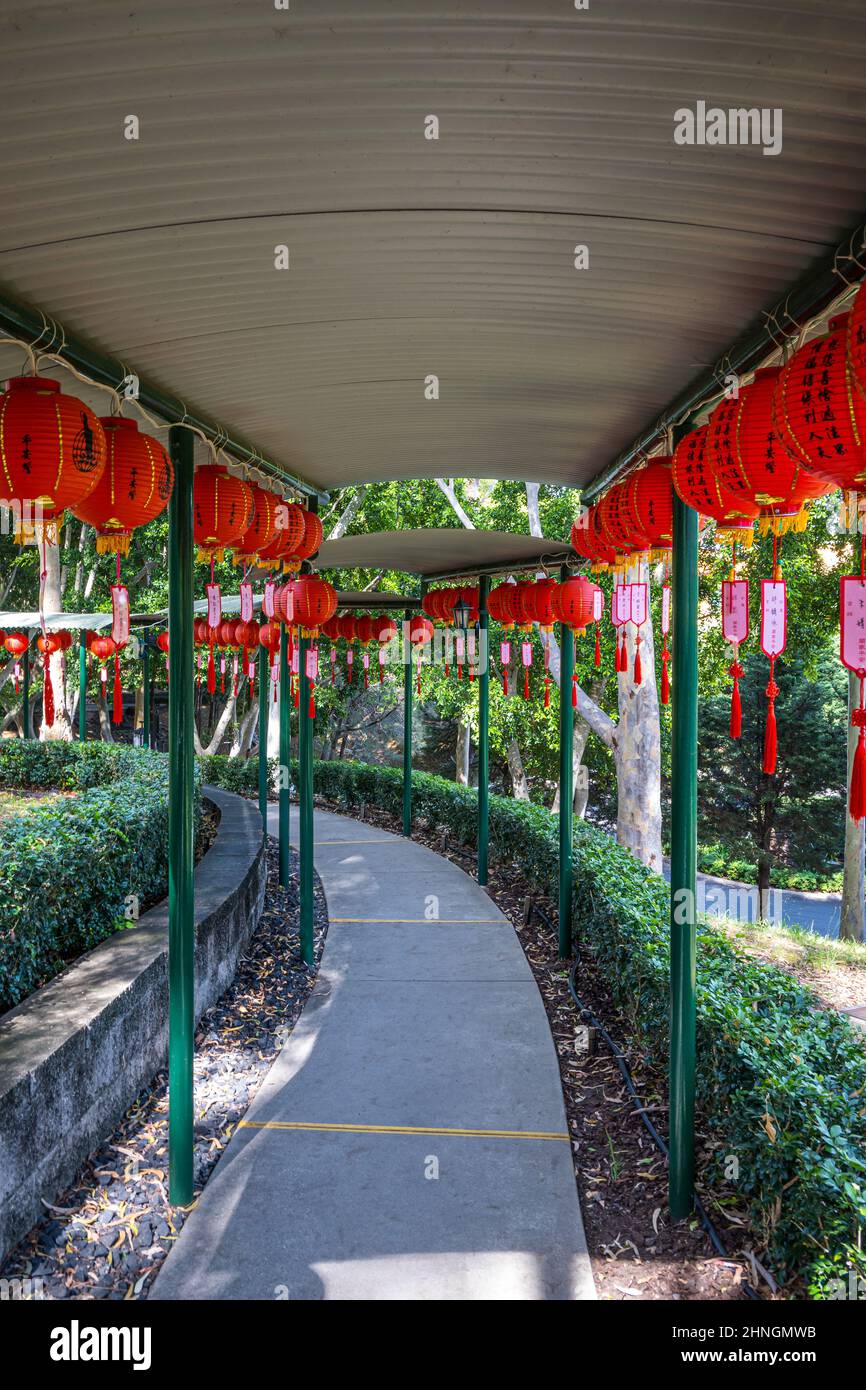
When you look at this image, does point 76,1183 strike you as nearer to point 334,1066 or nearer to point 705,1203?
point 334,1066

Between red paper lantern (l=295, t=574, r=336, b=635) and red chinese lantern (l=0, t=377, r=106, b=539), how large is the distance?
393 cm

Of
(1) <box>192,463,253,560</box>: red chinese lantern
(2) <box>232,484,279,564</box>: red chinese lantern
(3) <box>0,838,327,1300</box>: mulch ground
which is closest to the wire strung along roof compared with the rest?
(2) <box>232,484,279,564</box>: red chinese lantern

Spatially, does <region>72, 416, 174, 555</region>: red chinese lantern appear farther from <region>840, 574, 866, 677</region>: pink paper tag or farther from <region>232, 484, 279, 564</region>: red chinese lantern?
<region>840, 574, 866, 677</region>: pink paper tag

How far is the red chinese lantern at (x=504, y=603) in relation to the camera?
8.09m

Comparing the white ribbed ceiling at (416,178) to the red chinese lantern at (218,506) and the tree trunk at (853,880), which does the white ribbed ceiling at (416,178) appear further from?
the tree trunk at (853,880)

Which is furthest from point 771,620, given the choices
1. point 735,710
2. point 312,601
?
point 312,601

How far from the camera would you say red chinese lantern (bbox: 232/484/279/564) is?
168 inches

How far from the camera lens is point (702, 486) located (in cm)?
290

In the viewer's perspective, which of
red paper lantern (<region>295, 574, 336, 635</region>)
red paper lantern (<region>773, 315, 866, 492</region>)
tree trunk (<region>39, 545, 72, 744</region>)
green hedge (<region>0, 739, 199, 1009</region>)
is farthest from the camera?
tree trunk (<region>39, 545, 72, 744</region>)

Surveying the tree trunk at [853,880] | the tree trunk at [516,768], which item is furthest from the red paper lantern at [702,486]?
the tree trunk at [516,768]

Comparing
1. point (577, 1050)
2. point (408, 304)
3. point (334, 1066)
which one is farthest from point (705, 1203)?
point (408, 304)

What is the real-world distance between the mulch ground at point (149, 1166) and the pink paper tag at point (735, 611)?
3.38m

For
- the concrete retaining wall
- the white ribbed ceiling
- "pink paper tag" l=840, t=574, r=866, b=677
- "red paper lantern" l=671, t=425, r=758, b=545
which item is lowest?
the concrete retaining wall
